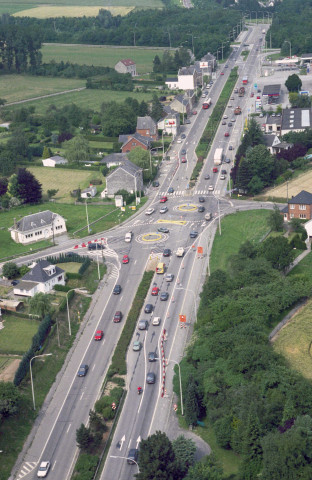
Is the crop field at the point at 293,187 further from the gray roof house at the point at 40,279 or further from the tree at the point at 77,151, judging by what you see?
the gray roof house at the point at 40,279

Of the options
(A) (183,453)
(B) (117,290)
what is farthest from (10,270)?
(A) (183,453)

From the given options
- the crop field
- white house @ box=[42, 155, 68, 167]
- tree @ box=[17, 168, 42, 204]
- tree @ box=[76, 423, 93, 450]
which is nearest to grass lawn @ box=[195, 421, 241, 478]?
tree @ box=[76, 423, 93, 450]

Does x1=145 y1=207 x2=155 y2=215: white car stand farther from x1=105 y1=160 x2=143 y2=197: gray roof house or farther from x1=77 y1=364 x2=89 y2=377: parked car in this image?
x1=77 y1=364 x2=89 y2=377: parked car

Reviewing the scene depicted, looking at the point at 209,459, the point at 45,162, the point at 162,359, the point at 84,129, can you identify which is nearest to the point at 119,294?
the point at 162,359

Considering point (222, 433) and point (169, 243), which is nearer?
point (222, 433)

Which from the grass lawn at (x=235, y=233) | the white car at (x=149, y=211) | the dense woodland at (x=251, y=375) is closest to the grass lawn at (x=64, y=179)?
the white car at (x=149, y=211)

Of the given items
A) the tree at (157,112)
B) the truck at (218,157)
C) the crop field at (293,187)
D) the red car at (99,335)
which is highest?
the tree at (157,112)

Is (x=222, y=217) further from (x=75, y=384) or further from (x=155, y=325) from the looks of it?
(x=75, y=384)
